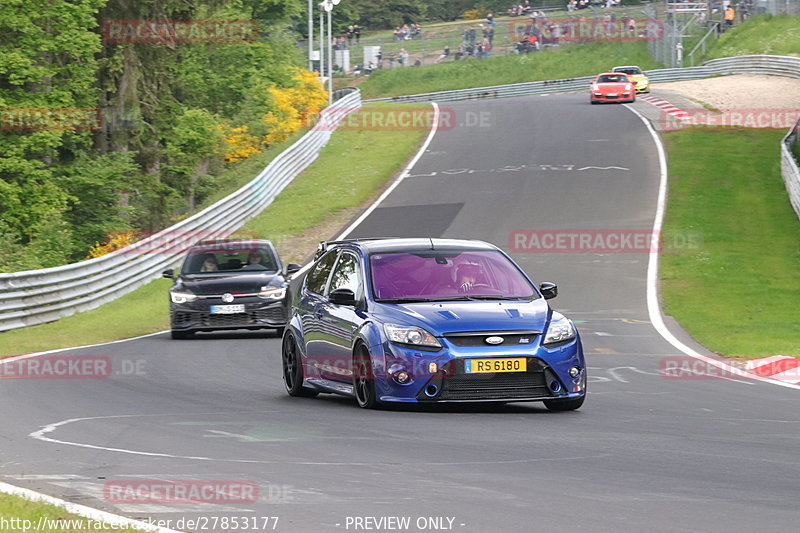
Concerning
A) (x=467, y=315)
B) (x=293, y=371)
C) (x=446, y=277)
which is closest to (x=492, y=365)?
(x=467, y=315)

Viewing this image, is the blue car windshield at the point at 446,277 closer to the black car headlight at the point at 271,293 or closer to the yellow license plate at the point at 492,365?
the yellow license plate at the point at 492,365

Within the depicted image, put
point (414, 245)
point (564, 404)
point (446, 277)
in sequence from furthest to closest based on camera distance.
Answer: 1. point (414, 245)
2. point (446, 277)
3. point (564, 404)

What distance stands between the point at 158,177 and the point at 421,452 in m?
→ 39.8

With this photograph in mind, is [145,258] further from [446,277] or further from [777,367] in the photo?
[446,277]

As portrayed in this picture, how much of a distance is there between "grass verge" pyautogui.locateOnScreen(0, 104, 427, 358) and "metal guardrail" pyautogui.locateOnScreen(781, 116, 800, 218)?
11.7 metres

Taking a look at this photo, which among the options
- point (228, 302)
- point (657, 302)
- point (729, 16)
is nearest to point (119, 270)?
point (228, 302)

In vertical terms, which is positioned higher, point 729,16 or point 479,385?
point 729,16

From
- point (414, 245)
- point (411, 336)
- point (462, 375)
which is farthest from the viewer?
point (414, 245)

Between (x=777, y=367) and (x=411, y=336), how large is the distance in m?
6.67

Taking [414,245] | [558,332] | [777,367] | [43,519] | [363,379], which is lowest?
[777,367]

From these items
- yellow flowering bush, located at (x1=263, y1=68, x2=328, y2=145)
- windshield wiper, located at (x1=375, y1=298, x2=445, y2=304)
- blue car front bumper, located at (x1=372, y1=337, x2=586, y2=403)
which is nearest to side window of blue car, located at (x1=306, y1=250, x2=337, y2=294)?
windshield wiper, located at (x1=375, y1=298, x2=445, y2=304)

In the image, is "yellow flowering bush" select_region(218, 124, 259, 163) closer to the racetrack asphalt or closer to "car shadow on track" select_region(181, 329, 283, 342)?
"car shadow on track" select_region(181, 329, 283, 342)

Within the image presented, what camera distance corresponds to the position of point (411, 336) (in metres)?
11.0

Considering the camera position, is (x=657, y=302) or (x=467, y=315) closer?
(x=467, y=315)
